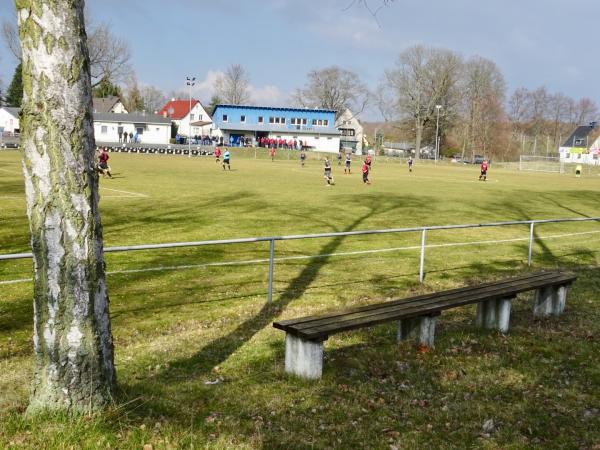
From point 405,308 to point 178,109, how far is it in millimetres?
111025

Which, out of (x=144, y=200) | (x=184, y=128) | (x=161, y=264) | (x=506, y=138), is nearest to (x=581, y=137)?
(x=506, y=138)

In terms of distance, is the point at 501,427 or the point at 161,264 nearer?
the point at 501,427

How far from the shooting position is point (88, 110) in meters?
4.18

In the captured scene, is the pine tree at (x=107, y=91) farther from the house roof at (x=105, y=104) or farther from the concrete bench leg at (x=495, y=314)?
the concrete bench leg at (x=495, y=314)

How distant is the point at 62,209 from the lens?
4.11 meters

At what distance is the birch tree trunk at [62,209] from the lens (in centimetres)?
397

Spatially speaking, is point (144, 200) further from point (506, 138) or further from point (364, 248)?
point (506, 138)

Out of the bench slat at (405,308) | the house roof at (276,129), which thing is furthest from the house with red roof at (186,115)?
the bench slat at (405,308)

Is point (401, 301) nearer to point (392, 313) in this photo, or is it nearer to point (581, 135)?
point (392, 313)

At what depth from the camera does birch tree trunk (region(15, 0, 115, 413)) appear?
13.0 ft

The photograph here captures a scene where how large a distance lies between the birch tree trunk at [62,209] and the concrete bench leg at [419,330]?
3.70 m

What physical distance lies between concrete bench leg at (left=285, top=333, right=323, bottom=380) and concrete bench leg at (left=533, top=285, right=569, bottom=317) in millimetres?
4360

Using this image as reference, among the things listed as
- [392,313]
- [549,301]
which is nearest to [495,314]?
[549,301]

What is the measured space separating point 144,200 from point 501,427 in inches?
758
